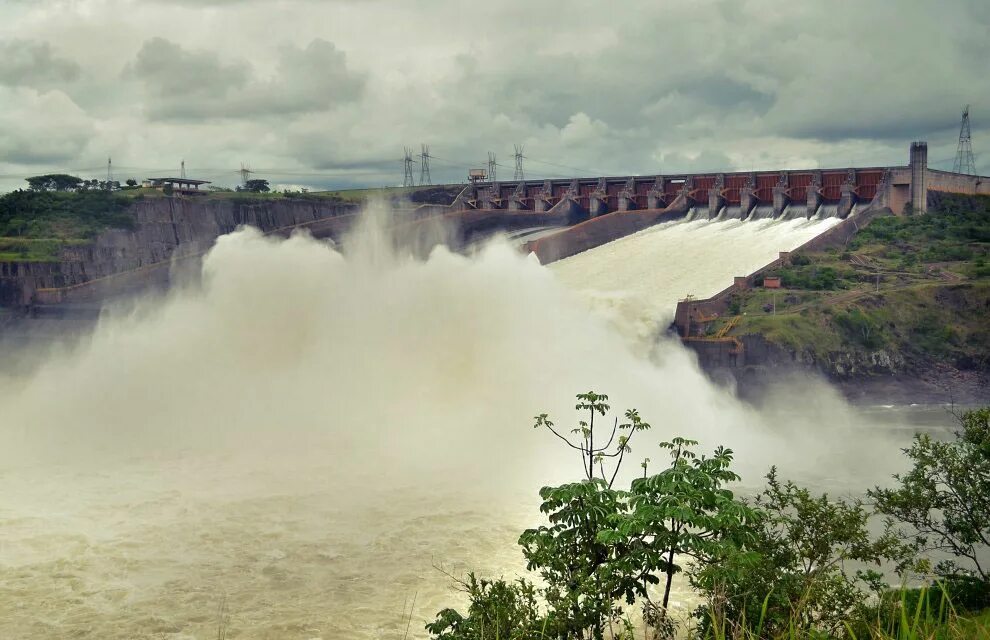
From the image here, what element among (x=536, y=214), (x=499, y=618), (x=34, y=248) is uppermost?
(x=536, y=214)

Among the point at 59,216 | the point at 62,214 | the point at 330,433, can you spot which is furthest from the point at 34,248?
the point at 330,433

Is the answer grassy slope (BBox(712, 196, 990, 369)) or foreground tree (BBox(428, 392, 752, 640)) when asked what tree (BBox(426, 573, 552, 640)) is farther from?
grassy slope (BBox(712, 196, 990, 369))

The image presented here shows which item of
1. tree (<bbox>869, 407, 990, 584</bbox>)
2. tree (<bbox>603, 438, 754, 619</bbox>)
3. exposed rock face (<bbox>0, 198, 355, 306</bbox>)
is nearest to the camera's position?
tree (<bbox>603, 438, 754, 619</bbox>)

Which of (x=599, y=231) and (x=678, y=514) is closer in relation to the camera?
(x=678, y=514)

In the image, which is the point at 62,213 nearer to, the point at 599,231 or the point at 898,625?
the point at 599,231

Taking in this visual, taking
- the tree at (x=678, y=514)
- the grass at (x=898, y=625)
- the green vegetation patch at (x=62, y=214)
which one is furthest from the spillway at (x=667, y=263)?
the green vegetation patch at (x=62, y=214)

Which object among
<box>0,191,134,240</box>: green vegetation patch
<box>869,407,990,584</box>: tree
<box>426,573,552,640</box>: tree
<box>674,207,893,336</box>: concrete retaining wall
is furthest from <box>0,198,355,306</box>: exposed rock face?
<box>869,407,990,584</box>: tree
